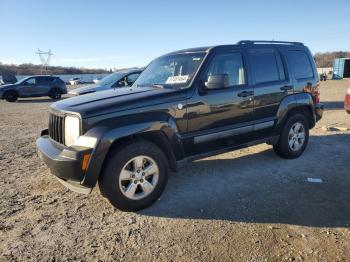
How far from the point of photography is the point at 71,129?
3.81 metres

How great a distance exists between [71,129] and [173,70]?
194cm

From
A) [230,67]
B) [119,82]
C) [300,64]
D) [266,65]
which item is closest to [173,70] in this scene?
[230,67]

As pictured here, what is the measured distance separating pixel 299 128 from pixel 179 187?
2.80 metres

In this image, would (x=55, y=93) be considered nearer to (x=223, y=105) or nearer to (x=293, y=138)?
(x=293, y=138)

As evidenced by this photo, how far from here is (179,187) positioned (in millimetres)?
4766

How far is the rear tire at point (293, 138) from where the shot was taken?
18.9 ft

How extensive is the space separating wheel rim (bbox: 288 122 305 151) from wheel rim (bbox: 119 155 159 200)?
306 cm

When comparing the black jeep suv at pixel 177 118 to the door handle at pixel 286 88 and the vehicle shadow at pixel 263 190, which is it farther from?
the vehicle shadow at pixel 263 190

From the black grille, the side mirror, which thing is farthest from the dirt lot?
the side mirror

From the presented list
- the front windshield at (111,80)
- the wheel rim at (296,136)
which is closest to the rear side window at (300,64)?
the wheel rim at (296,136)

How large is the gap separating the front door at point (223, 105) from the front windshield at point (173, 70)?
0.23 metres

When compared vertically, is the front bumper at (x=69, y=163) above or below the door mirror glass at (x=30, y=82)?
below

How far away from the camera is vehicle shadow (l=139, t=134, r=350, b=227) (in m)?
3.85

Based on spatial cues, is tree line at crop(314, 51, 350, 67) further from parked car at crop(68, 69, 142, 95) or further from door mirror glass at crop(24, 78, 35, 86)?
parked car at crop(68, 69, 142, 95)
